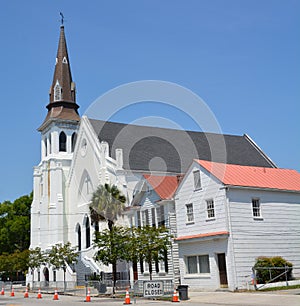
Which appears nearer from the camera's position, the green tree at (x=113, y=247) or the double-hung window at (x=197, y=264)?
the double-hung window at (x=197, y=264)

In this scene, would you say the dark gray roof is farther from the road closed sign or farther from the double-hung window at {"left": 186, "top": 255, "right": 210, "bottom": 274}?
the road closed sign

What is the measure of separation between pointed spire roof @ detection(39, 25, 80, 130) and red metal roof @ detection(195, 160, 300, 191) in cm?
3529

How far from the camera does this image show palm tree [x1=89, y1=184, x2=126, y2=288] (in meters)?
38.7

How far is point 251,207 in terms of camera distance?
3141 centimetres

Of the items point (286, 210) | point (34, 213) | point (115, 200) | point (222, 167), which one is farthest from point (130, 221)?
point (34, 213)

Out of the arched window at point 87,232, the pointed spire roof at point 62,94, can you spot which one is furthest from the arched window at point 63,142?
the arched window at point 87,232

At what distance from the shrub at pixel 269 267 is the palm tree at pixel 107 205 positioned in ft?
42.1

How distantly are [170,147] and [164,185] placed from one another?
19.9 metres

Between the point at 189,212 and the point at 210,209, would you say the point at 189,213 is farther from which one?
the point at 210,209

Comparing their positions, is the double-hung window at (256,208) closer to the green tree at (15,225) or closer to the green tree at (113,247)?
the green tree at (113,247)

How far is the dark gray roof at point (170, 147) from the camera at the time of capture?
53.5 metres

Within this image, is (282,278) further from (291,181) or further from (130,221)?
(130,221)

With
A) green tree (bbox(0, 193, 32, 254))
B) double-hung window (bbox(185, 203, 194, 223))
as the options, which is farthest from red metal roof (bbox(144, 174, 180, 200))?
green tree (bbox(0, 193, 32, 254))

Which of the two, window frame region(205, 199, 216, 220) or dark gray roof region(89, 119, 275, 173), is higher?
dark gray roof region(89, 119, 275, 173)
